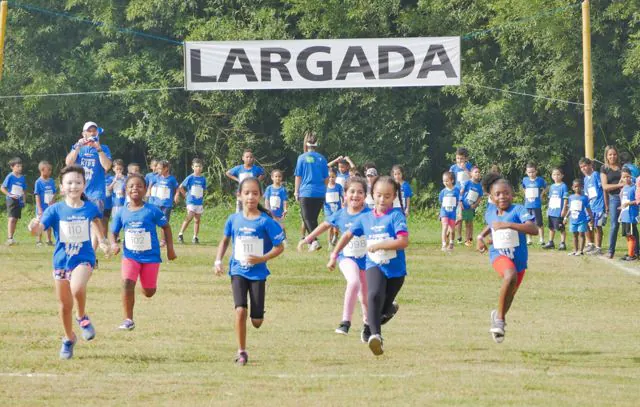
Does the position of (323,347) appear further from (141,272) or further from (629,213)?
(629,213)

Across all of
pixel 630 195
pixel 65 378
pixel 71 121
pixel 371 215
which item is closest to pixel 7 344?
pixel 65 378

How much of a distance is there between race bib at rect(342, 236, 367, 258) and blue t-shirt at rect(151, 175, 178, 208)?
13.0 meters

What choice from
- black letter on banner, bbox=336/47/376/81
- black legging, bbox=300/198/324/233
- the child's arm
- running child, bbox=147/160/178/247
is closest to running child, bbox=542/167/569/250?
black legging, bbox=300/198/324/233

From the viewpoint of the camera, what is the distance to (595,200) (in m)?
24.5

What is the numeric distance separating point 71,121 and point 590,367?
30.6 meters

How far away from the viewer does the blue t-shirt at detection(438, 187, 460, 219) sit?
25.3m

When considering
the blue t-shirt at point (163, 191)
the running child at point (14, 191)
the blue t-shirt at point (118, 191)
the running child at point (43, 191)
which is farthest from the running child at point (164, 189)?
the running child at point (14, 191)

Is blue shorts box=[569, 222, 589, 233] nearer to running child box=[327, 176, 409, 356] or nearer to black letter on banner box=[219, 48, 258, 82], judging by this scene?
black letter on banner box=[219, 48, 258, 82]

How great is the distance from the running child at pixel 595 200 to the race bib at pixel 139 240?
12.9 meters

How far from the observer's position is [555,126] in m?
36.0

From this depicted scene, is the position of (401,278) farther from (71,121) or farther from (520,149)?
(71,121)

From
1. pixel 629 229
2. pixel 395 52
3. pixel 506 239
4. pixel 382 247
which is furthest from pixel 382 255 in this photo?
pixel 395 52

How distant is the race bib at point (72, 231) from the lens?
11727mm

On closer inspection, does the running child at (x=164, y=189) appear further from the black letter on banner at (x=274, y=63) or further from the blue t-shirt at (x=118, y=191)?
the black letter on banner at (x=274, y=63)
